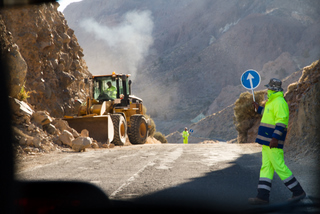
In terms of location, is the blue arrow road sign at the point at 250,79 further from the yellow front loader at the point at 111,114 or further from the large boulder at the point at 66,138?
the large boulder at the point at 66,138

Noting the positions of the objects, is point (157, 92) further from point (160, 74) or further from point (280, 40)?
point (280, 40)

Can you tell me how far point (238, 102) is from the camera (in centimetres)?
2995

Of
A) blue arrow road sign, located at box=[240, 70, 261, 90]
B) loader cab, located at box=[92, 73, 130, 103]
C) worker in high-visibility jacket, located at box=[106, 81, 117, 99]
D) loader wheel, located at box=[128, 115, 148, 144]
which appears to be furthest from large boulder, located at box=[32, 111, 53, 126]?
blue arrow road sign, located at box=[240, 70, 261, 90]

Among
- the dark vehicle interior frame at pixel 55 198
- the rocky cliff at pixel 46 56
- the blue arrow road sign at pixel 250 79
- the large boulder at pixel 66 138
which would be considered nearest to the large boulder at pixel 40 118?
the large boulder at pixel 66 138

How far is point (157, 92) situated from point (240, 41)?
86.9ft

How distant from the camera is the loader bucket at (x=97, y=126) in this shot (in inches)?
651

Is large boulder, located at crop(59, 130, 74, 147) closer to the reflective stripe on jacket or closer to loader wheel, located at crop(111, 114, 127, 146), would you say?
loader wheel, located at crop(111, 114, 127, 146)

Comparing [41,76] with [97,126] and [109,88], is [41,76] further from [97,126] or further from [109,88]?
[97,126]

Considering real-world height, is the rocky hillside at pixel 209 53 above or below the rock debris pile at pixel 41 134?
above

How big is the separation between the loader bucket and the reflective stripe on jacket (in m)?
11.5

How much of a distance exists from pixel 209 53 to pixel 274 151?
91897 mm

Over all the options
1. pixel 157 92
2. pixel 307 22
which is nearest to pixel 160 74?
pixel 157 92

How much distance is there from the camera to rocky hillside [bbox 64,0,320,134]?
83.0 metres

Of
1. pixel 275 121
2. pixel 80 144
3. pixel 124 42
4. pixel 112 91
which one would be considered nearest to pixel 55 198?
pixel 275 121
